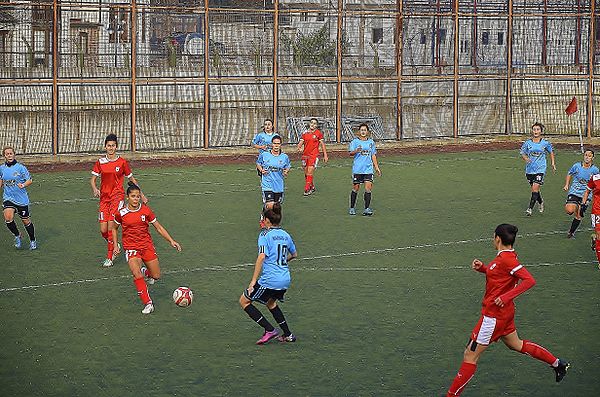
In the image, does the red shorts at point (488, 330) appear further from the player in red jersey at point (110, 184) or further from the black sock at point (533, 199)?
the black sock at point (533, 199)

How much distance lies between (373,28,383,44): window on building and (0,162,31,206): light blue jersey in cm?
2139

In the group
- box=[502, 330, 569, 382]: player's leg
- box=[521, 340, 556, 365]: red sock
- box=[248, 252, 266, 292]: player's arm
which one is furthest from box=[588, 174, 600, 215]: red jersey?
box=[248, 252, 266, 292]: player's arm

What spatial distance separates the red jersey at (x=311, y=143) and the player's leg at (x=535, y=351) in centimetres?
1580

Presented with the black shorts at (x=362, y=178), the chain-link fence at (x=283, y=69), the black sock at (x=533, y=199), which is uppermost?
the chain-link fence at (x=283, y=69)

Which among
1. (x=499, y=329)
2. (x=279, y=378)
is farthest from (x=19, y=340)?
(x=499, y=329)

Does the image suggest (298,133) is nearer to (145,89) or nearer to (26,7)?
(145,89)

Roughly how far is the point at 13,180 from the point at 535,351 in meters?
11.2

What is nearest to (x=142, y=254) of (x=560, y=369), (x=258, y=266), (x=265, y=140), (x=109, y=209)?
(x=258, y=266)

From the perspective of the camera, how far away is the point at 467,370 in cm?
1016

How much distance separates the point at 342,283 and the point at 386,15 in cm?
2365

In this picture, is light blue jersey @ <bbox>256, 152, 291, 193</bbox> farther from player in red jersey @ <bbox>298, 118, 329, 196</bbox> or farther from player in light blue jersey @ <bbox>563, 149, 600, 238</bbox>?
player in light blue jersey @ <bbox>563, 149, 600, 238</bbox>

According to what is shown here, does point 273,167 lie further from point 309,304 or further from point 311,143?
point 309,304

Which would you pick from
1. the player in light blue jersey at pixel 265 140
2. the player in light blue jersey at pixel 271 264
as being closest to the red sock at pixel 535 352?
the player in light blue jersey at pixel 271 264

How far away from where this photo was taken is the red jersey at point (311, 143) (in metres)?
26.3
